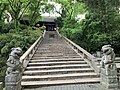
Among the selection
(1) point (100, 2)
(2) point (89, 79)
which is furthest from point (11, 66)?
→ (1) point (100, 2)

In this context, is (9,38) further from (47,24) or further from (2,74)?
(47,24)

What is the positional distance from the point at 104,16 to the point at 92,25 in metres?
1.28

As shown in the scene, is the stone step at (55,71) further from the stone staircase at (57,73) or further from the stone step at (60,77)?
the stone step at (60,77)

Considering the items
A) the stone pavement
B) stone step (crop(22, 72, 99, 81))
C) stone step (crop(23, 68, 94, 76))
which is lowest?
the stone pavement

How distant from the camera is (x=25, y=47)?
1543cm

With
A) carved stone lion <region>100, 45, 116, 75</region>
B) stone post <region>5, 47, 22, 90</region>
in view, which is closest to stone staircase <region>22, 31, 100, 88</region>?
stone post <region>5, 47, 22, 90</region>

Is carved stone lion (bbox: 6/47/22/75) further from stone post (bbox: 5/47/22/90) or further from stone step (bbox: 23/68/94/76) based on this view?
stone step (bbox: 23/68/94/76)

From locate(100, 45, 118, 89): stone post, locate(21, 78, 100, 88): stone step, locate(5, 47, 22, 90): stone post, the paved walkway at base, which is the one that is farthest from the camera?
locate(21, 78, 100, 88): stone step

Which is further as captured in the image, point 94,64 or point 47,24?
point 47,24

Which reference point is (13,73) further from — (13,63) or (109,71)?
(109,71)

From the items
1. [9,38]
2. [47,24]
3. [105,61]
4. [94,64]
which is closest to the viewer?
[105,61]

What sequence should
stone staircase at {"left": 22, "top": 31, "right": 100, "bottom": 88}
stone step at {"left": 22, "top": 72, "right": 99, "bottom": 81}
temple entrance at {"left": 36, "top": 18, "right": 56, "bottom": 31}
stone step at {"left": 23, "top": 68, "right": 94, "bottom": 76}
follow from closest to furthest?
stone staircase at {"left": 22, "top": 31, "right": 100, "bottom": 88}
stone step at {"left": 22, "top": 72, "right": 99, "bottom": 81}
stone step at {"left": 23, "top": 68, "right": 94, "bottom": 76}
temple entrance at {"left": 36, "top": 18, "right": 56, "bottom": 31}

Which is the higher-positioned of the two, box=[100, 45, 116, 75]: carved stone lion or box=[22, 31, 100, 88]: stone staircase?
box=[100, 45, 116, 75]: carved stone lion

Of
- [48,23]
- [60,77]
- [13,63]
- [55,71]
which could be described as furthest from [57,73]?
[48,23]
